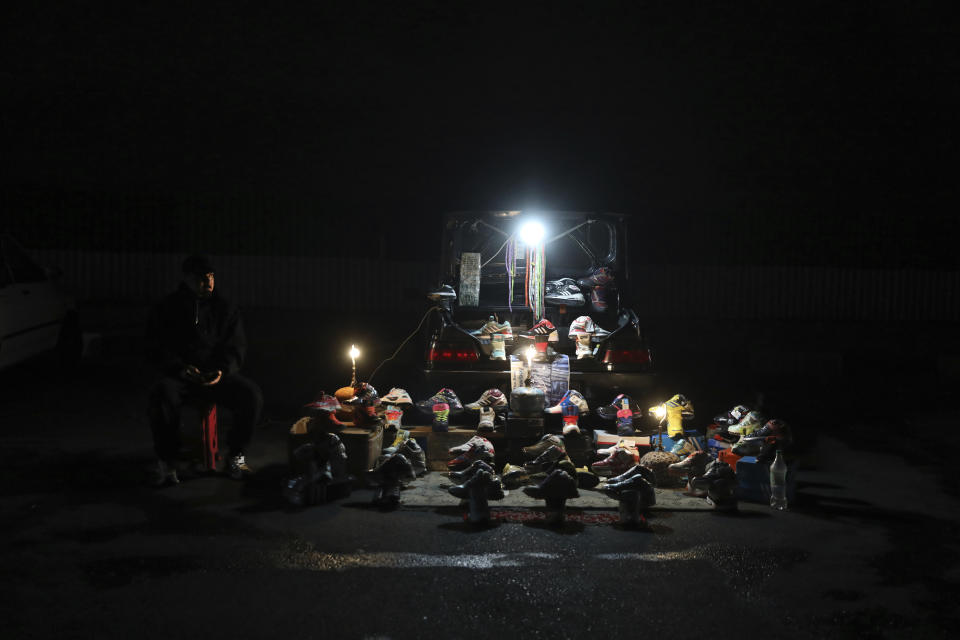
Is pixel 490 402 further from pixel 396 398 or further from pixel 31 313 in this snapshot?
pixel 31 313

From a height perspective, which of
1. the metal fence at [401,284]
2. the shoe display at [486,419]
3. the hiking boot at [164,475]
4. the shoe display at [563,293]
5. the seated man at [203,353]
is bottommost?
the hiking boot at [164,475]

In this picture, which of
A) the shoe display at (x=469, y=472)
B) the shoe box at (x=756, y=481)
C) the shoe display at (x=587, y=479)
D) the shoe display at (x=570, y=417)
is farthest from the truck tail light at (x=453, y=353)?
the shoe box at (x=756, y=481)

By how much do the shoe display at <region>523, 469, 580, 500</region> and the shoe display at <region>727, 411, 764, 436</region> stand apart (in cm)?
161

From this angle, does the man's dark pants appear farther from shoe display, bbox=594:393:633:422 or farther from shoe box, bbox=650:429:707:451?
shoe box, bbox=650:429:707:451

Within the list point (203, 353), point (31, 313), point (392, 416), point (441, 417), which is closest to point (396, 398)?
point (392, 416)

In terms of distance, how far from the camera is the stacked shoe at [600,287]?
789 centimetres

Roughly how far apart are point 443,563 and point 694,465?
212 centimetres

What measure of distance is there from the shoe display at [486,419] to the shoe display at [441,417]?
0.83 ft

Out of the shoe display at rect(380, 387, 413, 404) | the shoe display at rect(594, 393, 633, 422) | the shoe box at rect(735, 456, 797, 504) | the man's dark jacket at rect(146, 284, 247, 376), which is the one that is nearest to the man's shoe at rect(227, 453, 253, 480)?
the man's dark jacket at rect(146, 284, 247, 376)

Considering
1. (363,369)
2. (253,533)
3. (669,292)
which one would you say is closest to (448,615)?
(253,533)

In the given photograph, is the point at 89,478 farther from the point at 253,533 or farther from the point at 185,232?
the point at 185,232

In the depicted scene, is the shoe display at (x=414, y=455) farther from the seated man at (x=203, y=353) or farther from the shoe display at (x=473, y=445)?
the seated man at (x=203, y=353)

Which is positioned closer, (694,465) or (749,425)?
(694,465)

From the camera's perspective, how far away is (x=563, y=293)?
8023 mm
